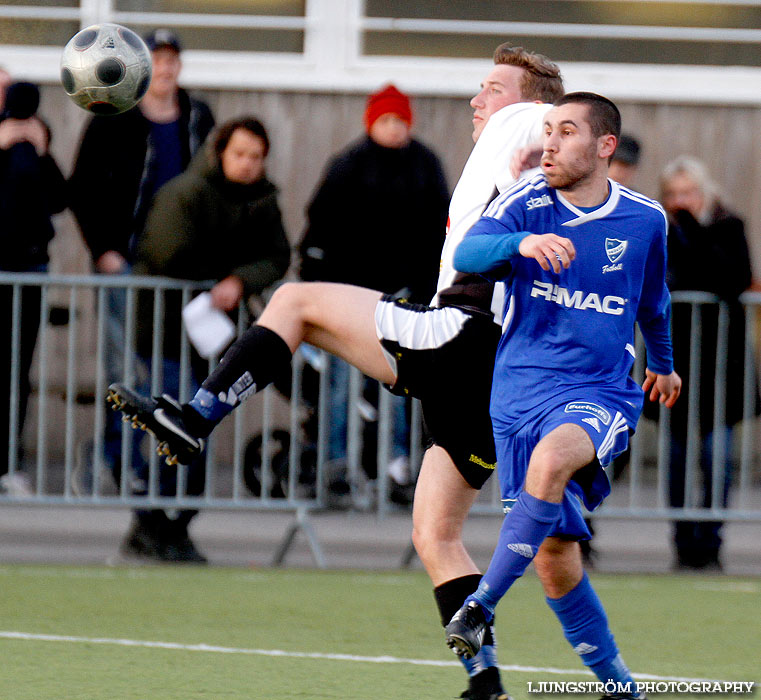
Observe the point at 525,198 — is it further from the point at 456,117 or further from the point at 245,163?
the point at 456,117

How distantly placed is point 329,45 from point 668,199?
444 cm

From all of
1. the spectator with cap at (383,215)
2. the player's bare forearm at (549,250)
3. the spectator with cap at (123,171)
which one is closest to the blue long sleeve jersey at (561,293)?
the player's bare forearm at (549,250)

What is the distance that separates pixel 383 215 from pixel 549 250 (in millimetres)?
4849

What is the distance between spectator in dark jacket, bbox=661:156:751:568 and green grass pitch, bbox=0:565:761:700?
41 centimetres

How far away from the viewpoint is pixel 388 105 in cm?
898

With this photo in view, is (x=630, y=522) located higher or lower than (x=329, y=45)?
lower

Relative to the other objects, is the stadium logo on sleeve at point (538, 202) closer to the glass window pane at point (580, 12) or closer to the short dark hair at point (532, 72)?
the short dark hair at point (532, 72)

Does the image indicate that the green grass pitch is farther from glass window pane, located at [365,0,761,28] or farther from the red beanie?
glass window pane, located at [365,0,761,28]

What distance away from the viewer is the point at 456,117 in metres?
12.1

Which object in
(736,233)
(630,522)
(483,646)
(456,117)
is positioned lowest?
(630,522)

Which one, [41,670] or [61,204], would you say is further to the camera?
[61,204]

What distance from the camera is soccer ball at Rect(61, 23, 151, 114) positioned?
5.98 metres

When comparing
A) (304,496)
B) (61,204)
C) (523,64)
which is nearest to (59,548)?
(304,496)

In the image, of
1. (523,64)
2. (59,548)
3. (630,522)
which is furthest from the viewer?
(630,522)
